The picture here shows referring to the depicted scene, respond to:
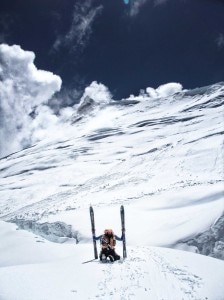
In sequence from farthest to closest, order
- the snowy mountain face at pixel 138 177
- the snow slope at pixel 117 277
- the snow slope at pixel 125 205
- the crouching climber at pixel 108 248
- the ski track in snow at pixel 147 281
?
the snowy mountain face at pixel 138 177, the crouching climber at pixel 108 248, the snow slope at pixel 125 205, the ski track in snow at pixel 147 281, the snow slope at pixel 117 277

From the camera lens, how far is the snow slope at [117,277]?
981 cm

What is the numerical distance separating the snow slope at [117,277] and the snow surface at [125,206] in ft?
0.11

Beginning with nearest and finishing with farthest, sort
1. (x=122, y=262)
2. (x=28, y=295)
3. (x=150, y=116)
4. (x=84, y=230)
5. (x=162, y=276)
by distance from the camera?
(x=28, y=295) → (x=162, y=276) → (x=122, y=262) → (x=84, y=230) → (x=150, y=116)

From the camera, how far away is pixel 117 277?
454 inches

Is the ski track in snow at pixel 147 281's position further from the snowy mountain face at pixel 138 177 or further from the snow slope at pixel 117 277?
the snowy mountain face at pixel 138 177

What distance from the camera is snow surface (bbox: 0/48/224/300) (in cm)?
1080

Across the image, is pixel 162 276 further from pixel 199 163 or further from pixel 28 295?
pixel 199 163

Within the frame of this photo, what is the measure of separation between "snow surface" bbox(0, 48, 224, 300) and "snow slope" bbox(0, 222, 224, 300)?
0.04 m

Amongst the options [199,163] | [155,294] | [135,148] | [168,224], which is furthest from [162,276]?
[135,148]

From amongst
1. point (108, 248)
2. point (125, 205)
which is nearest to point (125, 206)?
point (125, 205)

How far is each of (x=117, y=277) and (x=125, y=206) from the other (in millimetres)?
13153

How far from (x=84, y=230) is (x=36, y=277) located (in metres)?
9.49

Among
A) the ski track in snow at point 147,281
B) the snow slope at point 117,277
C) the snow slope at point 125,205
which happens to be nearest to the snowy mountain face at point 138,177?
the snow slope at point 125,205

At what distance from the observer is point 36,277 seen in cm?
1054
